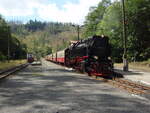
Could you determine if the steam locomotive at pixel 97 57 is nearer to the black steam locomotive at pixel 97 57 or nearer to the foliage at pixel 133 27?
the black steam locomotive at pixel 97 57

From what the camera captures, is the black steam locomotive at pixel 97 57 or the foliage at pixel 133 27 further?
the foliage at pixel 133 27

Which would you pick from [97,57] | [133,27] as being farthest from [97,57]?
[133,27]

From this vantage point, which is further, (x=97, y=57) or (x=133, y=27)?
(x=133, y=27)

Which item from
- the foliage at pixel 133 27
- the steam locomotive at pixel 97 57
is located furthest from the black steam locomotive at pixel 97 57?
the foliage at pixel 133 27

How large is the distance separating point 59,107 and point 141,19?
146ft

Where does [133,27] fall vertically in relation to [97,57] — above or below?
above

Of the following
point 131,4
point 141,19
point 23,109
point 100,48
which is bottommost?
point 23,109

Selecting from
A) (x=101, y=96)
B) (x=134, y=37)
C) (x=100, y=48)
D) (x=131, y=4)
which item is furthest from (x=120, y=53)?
(x=101, y=96)

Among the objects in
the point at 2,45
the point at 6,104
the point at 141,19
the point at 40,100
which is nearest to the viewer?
the point at 6,104

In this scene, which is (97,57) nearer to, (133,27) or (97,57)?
(97,57)

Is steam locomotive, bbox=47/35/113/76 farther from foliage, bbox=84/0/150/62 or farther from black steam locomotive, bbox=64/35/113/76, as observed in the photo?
foliage, bbox=84/0/150/62

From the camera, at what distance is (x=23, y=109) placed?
839 centimetres

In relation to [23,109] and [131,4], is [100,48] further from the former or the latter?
[131,4]

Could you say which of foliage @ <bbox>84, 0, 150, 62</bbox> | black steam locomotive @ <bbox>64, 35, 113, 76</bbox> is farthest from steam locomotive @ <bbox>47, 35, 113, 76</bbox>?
foliage @ <bbox>84, 0, 150, 62</bbox>
